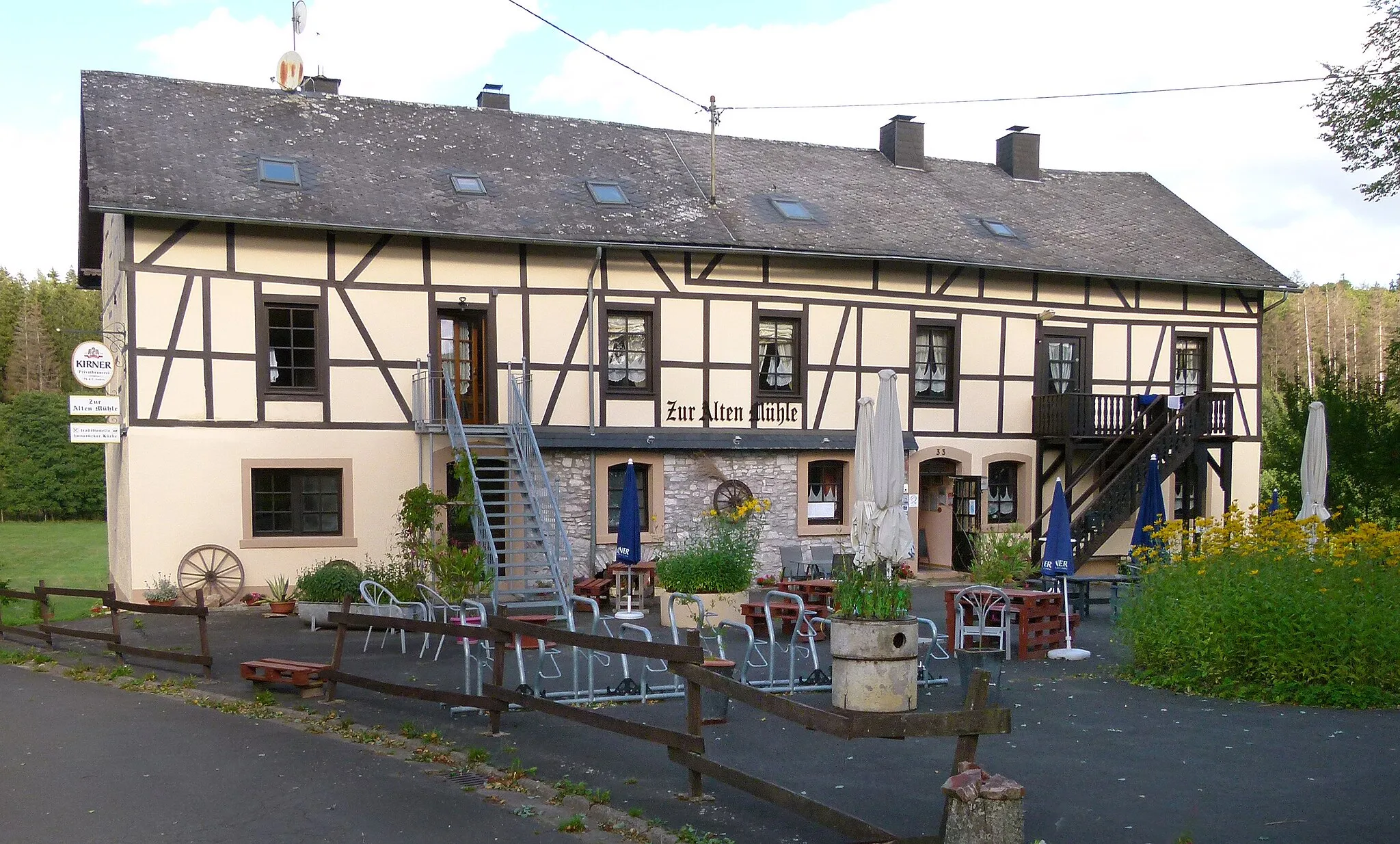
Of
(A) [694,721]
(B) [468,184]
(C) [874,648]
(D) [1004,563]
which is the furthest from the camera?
(B) [468,184]

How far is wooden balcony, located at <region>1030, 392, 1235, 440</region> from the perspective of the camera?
2012 cm

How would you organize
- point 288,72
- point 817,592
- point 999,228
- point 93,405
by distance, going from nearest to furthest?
point 817,592
point 93,405
point 288,72
point 999,228

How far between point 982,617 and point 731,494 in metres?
7.73

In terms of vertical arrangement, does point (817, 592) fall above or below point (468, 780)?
above

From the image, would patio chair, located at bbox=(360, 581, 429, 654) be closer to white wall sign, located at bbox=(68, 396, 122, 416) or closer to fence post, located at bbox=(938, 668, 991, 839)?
white wall sign, located at bbox=(68, 396, 122, 416)

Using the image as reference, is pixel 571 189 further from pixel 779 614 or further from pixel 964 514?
pixel 779 614

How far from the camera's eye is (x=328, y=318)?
54.0 ft

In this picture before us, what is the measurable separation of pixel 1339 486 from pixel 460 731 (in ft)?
50.4

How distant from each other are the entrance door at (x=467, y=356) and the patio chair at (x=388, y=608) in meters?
3.96

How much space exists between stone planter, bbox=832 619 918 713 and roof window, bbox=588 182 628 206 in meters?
11.2

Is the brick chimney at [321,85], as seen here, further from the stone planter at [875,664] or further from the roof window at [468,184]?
the stone planter at [875,664]

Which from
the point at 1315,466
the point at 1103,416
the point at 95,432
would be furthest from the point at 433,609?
the point at 1103,416

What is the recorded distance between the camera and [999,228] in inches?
836

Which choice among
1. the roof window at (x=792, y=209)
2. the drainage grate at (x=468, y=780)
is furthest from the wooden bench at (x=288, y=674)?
the roof window at (x=792, y=209)
